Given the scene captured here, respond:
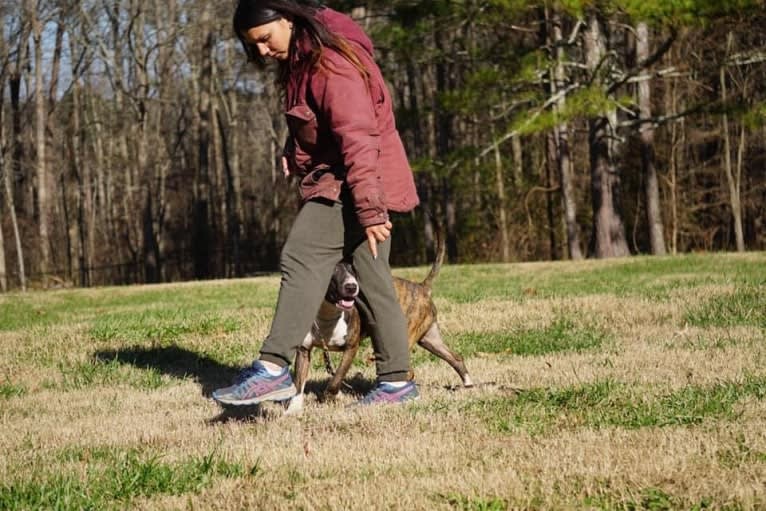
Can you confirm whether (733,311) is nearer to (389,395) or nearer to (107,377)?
(389,395)

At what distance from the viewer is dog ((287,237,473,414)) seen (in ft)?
17.1

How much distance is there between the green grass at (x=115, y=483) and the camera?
3.37 metres

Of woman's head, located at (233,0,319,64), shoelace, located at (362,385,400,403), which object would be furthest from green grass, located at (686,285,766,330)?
woman's head, located at (233,0,319,64)

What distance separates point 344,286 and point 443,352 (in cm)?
119

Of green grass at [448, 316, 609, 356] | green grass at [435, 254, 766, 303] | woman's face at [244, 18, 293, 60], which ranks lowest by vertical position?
green grass at [435, 254, 766, 303]

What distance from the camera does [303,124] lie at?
4.75 meters

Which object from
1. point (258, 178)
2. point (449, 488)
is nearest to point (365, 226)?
point (449, 488)

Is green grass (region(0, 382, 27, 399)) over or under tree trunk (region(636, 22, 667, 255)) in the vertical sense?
under

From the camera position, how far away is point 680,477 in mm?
3291

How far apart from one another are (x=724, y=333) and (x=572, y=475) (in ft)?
14.0

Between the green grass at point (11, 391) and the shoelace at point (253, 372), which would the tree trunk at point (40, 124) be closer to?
the green grass at point (11, 391)

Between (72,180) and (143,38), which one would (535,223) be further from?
(72,180)

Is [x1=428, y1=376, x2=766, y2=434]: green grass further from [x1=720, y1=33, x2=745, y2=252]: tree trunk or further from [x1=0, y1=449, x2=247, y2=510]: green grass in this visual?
[x1=720, y1=33, x2=745, y2=252]: tree trunk

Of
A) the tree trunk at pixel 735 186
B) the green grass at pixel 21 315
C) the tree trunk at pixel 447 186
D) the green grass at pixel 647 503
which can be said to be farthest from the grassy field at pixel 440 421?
the tree trunk at pixel 447 186
